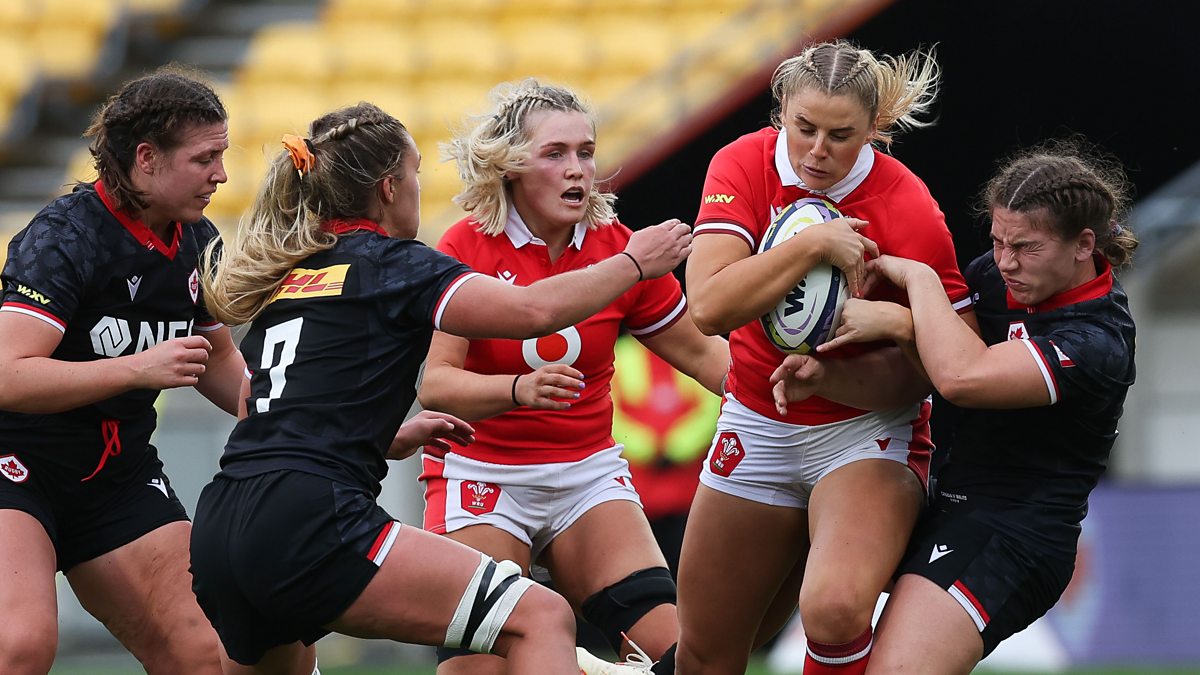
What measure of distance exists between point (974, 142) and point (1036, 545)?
17.7 feet

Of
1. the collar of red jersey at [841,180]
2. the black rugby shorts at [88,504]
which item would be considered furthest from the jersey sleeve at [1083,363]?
the black rugby shorts at [88,504]

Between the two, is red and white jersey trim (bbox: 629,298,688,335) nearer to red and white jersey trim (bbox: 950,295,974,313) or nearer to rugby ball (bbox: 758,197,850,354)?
rugby ball (bbox: 758,197,850,354)

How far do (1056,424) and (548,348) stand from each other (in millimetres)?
1595

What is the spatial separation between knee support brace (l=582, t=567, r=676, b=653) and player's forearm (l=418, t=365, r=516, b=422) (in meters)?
0.71

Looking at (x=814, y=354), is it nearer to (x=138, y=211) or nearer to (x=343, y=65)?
(x=138, y=211)

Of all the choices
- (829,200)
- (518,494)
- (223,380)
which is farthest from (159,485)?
(829,200)

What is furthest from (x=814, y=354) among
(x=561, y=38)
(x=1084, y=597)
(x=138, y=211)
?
(x=561, y=38)

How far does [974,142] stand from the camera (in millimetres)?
9289

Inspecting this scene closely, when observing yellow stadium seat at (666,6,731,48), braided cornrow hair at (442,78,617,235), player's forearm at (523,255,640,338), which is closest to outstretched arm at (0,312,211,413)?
player's forearm at (523,255,640,338)

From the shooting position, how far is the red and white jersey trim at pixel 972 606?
4.19 metres

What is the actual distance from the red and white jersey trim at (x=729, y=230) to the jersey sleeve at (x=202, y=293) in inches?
60.2

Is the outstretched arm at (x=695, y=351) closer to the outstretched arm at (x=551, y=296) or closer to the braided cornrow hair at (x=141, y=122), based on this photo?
the outstretched arm at (x=551, y=296)

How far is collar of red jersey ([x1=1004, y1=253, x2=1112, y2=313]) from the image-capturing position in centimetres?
433

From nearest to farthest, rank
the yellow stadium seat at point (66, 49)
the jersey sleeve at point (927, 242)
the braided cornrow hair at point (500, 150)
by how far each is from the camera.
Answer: the jersey sleeve at point (927, 242) < the braided cornrow hair at point (500, 150) < the yellow stadium seat at point (66, 49)
